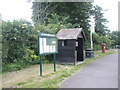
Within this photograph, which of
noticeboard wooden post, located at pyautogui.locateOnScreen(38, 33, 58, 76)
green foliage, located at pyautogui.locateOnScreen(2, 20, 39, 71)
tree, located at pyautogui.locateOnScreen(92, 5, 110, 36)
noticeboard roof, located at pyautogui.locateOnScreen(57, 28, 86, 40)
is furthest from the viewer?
tree, located at pyautogui.locateOnScreen(92, 5, 110, 36)

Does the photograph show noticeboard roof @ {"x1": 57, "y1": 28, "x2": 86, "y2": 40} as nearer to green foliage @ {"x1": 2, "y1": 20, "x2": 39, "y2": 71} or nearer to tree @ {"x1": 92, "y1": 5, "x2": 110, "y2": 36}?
green foliage @ {"x1": 2, "y1": 20, "x2": 39, "y2": 71}

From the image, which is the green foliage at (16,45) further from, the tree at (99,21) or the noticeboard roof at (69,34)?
the tree at (99,21)

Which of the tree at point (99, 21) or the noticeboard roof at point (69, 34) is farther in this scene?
the tree at point (99, 21)

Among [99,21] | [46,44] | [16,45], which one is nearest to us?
[46,44]

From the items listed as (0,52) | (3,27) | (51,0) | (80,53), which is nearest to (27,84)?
(0,52)

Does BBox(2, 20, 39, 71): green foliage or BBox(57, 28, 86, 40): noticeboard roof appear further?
BBox(57, 28, 86, 40): noticeboard roof

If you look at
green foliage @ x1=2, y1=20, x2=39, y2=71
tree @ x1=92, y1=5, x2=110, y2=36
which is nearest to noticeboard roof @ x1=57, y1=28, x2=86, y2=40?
green foliage @ x1=2, y1=20, x2=39, y2=71

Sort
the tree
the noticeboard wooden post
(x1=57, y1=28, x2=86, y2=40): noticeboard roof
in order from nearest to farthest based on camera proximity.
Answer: the noticeboard wooden post → (x1=57, y1=28, x2=86, y2=40): noticeboard roof → the tree

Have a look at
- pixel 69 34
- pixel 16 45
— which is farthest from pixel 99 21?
pixel 16 45

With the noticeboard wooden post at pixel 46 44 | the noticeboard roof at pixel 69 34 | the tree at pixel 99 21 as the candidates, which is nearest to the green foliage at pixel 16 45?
the noticeboard wooden post at pixel 46 44

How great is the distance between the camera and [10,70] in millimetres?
7523

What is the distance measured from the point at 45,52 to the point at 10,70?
2184 millimetres

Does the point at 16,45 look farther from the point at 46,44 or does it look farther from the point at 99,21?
the point at 99,21

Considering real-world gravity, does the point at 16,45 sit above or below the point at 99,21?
below
